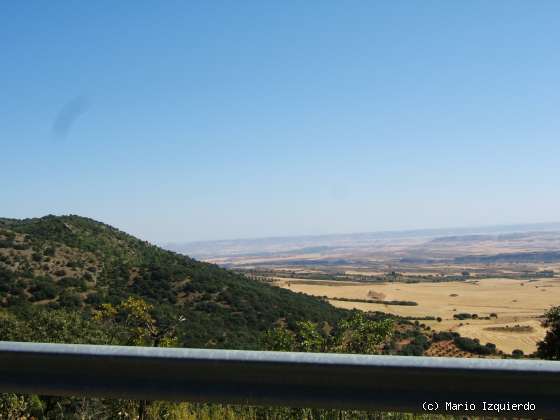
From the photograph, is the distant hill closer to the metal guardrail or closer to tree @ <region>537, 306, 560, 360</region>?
tree @ <region>537, 306, 560, 360</region>

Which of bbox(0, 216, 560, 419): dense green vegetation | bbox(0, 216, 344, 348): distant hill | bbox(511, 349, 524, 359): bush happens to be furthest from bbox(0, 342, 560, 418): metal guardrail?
bbox(511, 349, 524, 359): bush

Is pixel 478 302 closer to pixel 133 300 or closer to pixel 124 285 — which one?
pixel 124 285

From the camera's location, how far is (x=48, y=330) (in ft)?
48.9

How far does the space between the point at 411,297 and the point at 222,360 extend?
310 feet

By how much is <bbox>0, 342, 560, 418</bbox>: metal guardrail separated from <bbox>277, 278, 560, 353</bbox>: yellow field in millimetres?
44365

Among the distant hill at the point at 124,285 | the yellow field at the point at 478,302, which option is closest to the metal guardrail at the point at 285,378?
the distant hill at the point at 124,285

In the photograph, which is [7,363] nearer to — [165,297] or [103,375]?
[103,375]

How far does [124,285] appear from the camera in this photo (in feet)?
135

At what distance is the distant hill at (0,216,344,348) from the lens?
33.1m

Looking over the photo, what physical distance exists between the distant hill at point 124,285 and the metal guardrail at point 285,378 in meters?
24.7

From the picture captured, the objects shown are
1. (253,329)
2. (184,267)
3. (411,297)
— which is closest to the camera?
(253,329)

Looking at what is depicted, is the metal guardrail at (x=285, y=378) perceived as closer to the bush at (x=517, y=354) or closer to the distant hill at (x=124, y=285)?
the distant hill at (x=124, y=285)

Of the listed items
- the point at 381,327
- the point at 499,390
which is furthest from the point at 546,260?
the point at 499,390

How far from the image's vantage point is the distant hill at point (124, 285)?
108 feet
